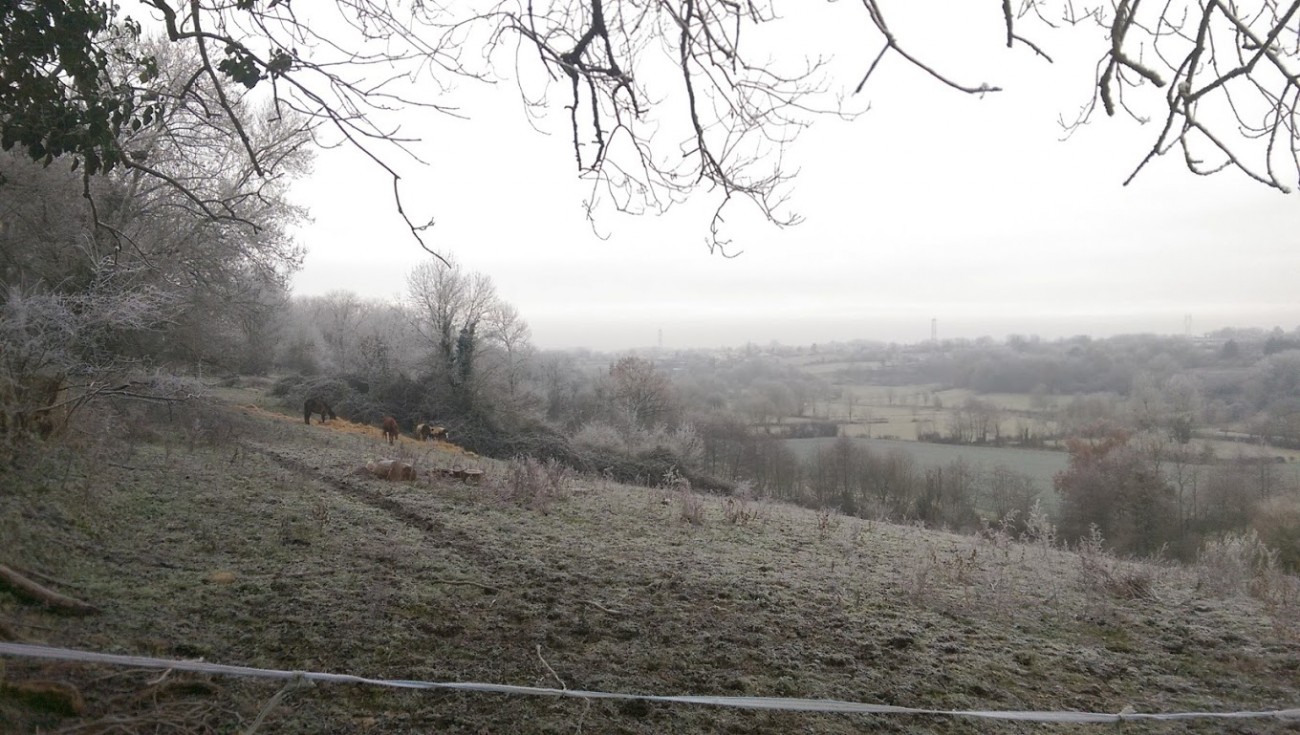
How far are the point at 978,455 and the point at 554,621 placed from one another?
28.1m

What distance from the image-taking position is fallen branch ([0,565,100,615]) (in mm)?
2785

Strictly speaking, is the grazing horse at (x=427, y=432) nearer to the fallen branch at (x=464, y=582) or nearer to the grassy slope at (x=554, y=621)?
the grassy slope at (x=554, y=621)

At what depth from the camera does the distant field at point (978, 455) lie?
24.6m

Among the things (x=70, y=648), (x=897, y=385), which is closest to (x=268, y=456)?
(x=70, y=648)

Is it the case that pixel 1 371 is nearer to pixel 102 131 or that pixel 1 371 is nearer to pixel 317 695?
pixel 102 131

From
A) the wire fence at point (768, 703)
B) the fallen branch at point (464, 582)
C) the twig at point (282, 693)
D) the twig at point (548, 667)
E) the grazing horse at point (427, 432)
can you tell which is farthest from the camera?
the grazing horse at point (427, 432)

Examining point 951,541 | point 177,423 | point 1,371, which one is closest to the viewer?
point 1,371

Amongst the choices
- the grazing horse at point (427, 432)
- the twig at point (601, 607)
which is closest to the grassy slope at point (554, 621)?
the twig at point (601, 607)

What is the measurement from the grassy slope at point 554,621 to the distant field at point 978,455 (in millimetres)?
19922

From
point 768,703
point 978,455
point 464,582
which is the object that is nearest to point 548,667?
point 768,703

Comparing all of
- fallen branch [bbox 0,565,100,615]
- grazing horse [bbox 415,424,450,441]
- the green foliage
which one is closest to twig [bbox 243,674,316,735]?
fallen branch [bbox 0,565,100,615]

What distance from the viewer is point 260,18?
3.99 meters

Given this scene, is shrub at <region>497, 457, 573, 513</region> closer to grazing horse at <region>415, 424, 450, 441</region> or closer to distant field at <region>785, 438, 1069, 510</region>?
grazing horse at <region>415, 424, 450, 441</region>

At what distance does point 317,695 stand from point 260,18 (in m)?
3.53
